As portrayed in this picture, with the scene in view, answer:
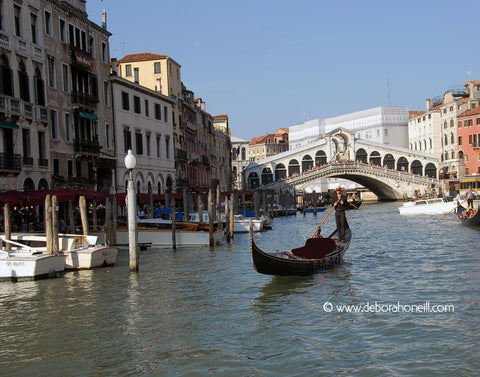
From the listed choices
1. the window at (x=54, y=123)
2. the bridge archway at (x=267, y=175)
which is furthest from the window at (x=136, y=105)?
the bridge archway at (x=267, y=175)

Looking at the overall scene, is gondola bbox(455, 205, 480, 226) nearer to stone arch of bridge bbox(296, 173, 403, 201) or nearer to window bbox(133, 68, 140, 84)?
window bbox(133, 68, 140, 84)

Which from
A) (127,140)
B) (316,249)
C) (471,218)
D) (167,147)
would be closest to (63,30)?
(127,140)

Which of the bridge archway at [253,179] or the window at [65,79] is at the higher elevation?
the window at [65,79]

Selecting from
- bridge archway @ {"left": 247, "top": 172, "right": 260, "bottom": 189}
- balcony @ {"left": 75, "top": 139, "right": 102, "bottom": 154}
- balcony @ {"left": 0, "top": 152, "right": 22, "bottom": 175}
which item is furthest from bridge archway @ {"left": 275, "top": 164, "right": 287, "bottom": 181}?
balcony @ {"left": 0, "top": 152, "right": 22, "bottom": 175}

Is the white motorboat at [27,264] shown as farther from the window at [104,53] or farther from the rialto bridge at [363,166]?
the rialto bridge at [363,166]

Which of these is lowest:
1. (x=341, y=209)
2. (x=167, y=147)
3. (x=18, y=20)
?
(x=341, y=209)

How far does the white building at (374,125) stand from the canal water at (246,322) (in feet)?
209

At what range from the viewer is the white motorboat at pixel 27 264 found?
1221 centimetres

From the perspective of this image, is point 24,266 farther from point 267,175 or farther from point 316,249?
point 267,175

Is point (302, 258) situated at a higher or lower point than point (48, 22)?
lower

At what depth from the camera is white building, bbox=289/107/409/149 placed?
75.8 metres

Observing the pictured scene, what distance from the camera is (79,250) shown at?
13969 millimetres

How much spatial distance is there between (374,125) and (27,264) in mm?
69407

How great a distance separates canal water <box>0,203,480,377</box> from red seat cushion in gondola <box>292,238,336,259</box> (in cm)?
46
